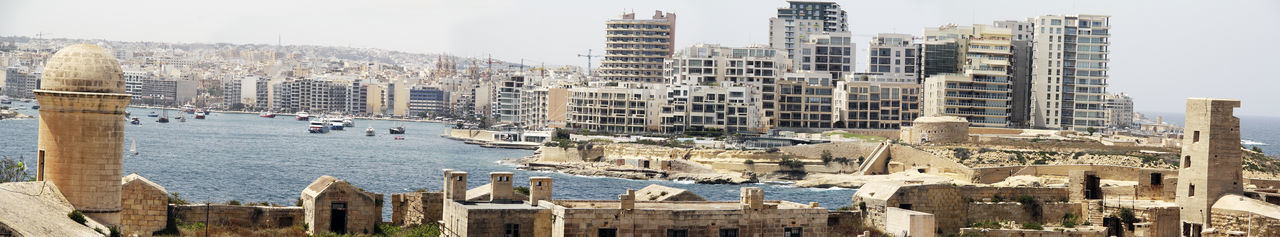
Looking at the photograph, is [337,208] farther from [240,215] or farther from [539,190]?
[539,190]

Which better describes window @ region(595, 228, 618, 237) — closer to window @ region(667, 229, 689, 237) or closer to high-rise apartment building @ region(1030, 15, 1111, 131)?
window @ region(667, 229, 689, 237)

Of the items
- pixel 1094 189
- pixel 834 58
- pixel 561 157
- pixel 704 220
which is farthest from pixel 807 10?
pixel 704 220

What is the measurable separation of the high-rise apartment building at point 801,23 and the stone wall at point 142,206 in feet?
291

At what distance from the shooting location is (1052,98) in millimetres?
90812

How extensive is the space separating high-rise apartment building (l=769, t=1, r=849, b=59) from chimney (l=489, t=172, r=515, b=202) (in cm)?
8605

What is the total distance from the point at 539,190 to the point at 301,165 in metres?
58.1

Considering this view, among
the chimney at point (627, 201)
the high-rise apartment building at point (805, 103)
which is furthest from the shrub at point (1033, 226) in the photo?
the high-rise apartment building at point (805, 103)

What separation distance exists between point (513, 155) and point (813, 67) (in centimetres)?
2147

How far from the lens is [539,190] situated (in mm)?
21438

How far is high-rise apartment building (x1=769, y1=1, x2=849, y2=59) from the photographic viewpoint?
11112 centimetres

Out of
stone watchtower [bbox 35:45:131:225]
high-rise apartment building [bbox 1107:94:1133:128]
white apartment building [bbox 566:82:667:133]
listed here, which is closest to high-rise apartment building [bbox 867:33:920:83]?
white apartment building [bbox 566:82:667:133]

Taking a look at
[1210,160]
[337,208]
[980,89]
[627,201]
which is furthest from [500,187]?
[980,89]

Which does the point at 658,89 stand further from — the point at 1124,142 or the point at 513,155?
the point at 1124,142

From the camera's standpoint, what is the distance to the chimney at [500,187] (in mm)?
21438
